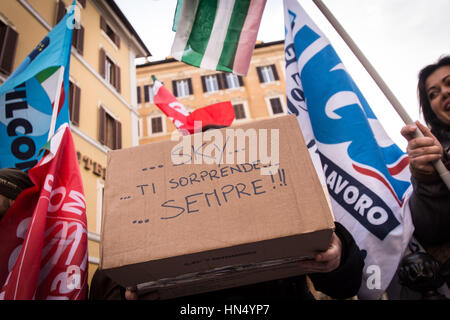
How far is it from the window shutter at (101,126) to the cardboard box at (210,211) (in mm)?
7428

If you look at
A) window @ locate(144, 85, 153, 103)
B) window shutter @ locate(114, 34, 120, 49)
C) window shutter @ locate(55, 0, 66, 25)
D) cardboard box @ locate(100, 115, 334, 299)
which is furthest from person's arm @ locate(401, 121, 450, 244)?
window @ locate(144, 85, 153, 103)

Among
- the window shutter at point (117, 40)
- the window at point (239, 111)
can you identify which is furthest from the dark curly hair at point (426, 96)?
the window at point (239, 111)

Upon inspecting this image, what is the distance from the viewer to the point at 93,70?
327 inches

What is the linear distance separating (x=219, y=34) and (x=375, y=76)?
1.17m

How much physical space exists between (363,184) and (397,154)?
0.44 metres

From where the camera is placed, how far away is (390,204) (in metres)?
1.59

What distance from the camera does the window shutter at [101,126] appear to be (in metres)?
7.88

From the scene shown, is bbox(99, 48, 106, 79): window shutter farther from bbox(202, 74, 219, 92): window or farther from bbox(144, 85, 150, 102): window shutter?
bbox(202, 74, 219, 92): window

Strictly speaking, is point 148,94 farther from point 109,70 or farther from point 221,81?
point 109,70

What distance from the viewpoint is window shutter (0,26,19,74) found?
552 cm

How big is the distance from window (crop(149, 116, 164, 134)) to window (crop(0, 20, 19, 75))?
A: 354 inches

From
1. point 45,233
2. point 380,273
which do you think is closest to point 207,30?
point 45,233

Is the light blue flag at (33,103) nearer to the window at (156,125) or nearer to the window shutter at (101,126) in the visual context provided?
the window shutter at (101,126)
